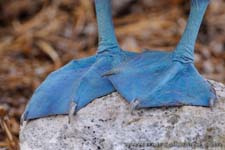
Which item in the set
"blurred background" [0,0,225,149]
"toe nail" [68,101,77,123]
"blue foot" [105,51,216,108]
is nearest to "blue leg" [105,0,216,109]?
"blue foot" [105,51,216,108]

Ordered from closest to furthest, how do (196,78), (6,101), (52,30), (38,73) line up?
1. (196,78)
2. (6,101)
3. (38,73)
4. (52,30)

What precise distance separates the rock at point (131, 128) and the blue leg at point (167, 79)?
3cm

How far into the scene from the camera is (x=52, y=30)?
401 cm

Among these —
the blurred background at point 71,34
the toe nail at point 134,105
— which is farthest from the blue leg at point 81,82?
the blurred background at point 71,34

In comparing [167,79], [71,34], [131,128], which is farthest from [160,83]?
[71,34]

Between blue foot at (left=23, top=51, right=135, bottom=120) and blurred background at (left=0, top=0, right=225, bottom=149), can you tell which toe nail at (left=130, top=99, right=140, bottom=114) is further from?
blurred background at (left=0, top=0, right=225, bottom=149)

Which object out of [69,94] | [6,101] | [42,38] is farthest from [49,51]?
[69,94]

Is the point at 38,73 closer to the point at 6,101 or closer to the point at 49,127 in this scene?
the point at 6,101

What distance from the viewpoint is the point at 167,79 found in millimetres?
2021

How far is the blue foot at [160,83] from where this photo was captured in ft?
6.40

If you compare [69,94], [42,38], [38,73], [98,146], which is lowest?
[98,146]

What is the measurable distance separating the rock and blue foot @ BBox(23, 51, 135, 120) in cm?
3

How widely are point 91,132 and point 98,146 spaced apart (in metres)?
0.04

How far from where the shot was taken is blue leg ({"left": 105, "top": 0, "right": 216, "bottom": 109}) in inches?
77.0
